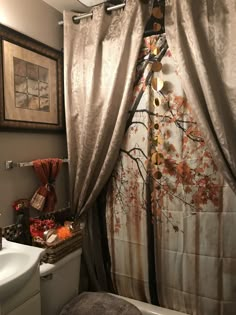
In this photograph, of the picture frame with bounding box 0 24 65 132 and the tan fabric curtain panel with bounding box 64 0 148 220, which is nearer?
the picture frame with bounding box 0 24 65 132

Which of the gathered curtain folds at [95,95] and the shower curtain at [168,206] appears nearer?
the shower curtain at [168,206]

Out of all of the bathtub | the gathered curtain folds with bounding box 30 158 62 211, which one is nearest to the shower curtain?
the bathtub

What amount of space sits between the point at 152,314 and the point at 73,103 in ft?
5.05

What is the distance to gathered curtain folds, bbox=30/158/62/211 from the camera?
1.76 m

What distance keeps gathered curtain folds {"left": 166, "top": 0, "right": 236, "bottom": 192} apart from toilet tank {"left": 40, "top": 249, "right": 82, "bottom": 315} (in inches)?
43.3

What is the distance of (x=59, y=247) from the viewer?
1.58m

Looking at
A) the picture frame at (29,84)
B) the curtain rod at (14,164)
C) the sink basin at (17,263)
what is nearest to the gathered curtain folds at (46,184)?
the curtain rod at (14,164)

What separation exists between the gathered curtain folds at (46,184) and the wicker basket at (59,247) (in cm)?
26

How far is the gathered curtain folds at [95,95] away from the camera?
173 cm

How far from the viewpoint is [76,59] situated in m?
1.92

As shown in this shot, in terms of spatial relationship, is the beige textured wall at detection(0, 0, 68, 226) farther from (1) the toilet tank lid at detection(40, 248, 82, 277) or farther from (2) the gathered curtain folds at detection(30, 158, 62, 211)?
(1) the toilet tank lid at detection(40, 248, 82, 277)

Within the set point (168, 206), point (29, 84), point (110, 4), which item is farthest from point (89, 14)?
point (168, 206)

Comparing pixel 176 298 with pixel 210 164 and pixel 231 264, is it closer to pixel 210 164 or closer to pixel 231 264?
pixel 231 264

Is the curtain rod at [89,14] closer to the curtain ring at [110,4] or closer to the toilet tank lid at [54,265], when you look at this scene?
the curtain ring at [110,4]
